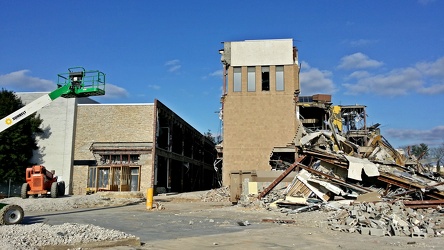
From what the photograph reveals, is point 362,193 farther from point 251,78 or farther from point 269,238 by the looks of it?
point 251,78

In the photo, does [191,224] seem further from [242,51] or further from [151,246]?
[242,51]

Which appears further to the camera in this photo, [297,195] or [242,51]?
[242,51]

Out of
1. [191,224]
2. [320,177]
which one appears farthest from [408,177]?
[191,224]

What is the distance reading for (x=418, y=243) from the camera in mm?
10633

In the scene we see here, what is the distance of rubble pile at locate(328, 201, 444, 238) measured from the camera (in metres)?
12.0

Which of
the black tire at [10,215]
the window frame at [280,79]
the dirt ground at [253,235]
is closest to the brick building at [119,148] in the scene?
the window frame at [280,79]

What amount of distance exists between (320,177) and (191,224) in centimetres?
800

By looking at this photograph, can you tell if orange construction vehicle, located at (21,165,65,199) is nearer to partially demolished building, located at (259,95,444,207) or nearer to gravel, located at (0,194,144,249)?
partially demolished building, located at (259,95,444,207)

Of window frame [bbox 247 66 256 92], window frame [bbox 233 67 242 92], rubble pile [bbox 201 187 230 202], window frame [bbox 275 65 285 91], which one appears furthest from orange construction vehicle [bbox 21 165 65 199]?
window frame [bbox 275 65 285 91]

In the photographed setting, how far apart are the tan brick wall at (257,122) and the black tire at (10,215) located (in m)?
24.1

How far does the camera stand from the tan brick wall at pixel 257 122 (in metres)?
35.8

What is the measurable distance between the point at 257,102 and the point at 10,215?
2693cm


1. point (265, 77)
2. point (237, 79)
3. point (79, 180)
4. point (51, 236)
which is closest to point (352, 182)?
point (51, 236)

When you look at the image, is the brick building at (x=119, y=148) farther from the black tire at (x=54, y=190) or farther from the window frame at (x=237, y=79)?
the black tire at (x=54, y=190)
